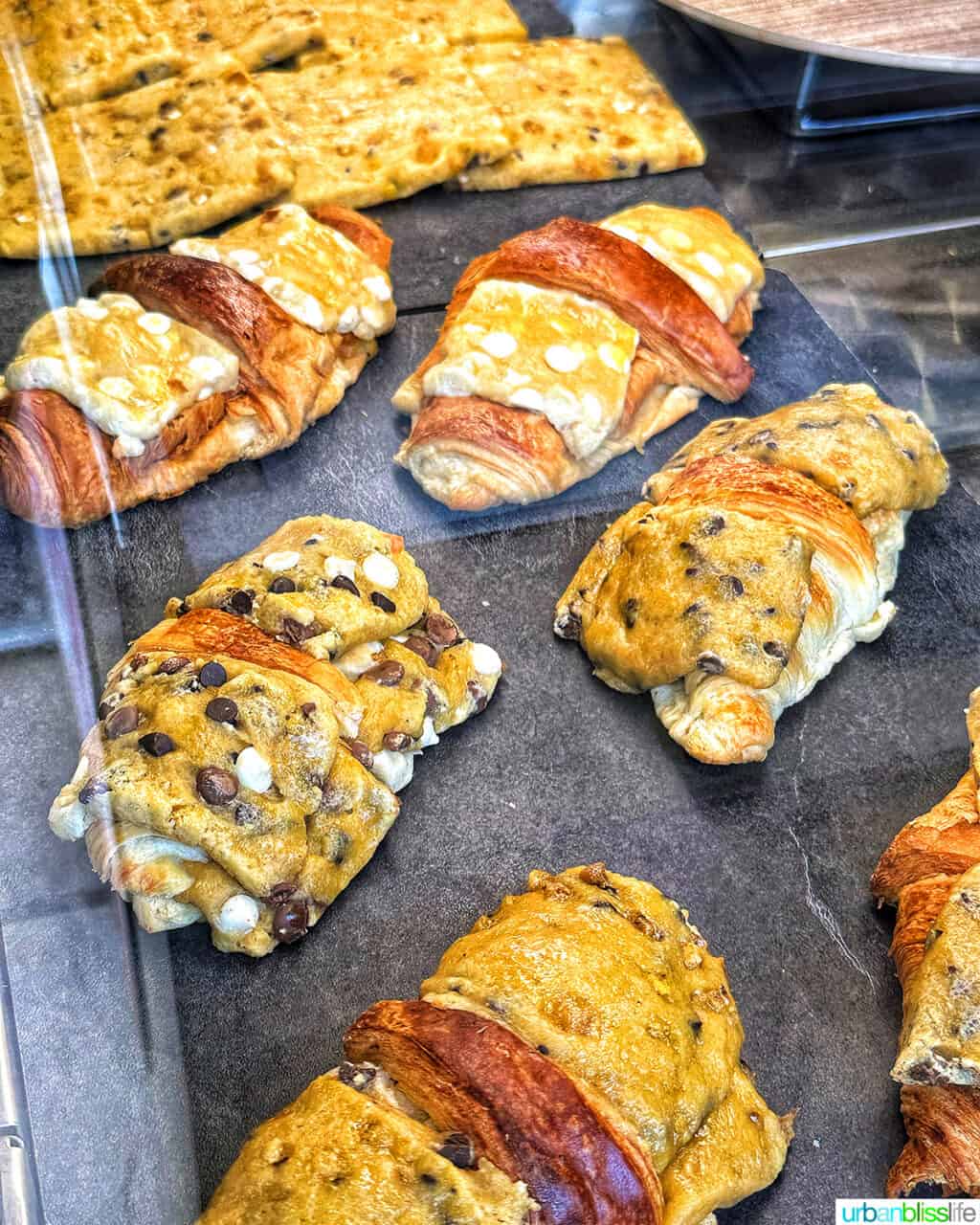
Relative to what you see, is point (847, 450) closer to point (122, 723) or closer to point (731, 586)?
point (731, 586)

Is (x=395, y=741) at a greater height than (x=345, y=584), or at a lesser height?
lesser

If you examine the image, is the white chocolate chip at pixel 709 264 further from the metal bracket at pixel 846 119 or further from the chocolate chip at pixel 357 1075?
the chocolate chip at pixel 357 1075

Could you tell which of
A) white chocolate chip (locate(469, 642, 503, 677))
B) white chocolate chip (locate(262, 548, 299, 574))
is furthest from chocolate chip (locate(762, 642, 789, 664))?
white chocolate chip (locate(262, 548, 299, 574))

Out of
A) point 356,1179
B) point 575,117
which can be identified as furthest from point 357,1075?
point 575,117

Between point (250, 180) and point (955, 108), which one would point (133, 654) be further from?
point (955, 108)

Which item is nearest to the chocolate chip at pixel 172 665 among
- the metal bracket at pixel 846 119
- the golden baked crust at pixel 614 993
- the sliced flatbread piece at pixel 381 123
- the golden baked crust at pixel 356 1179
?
the golden baked crust at pixel 614 993

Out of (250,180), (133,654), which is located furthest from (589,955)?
(250,180)

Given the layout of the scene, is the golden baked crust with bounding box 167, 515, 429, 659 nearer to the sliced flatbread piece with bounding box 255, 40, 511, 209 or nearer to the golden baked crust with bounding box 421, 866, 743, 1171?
the golden baked crust with bounding box 421, 866, 743, 1171
